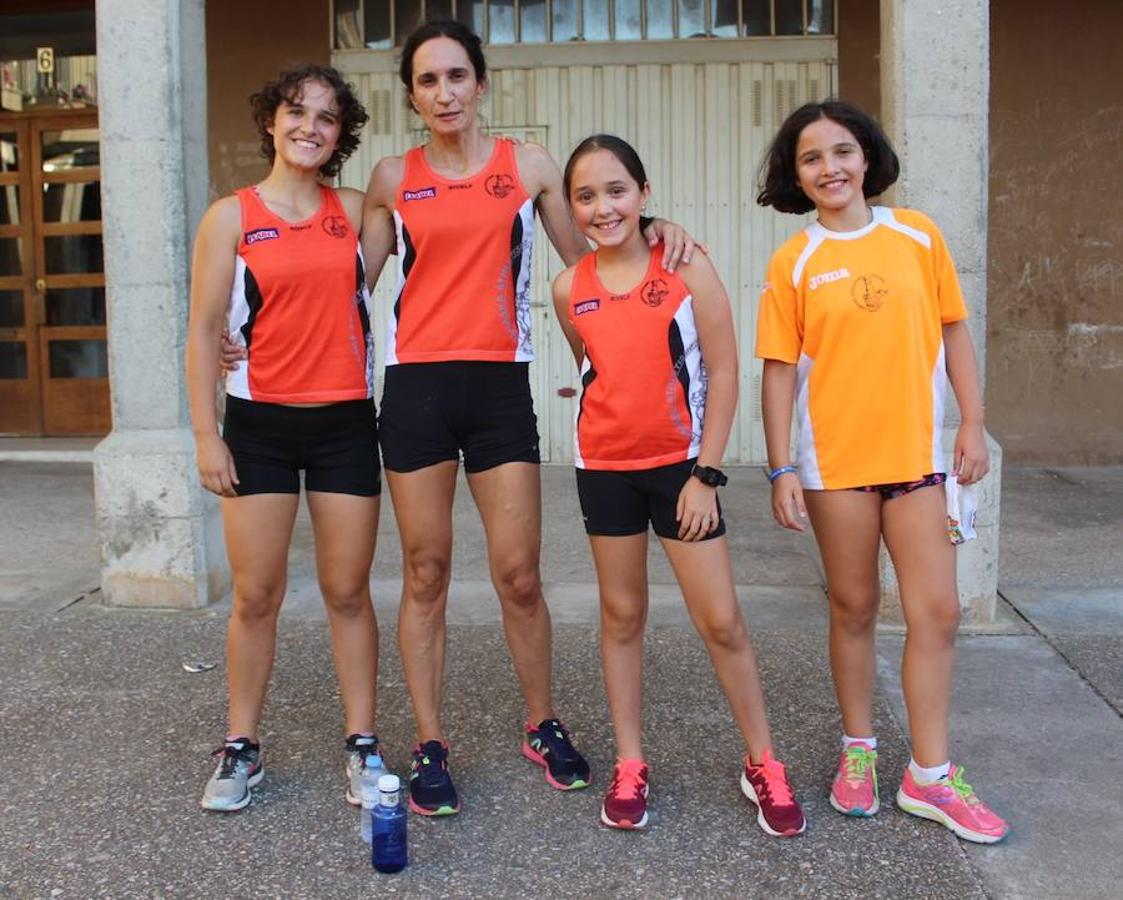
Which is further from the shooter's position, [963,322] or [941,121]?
[941,121]

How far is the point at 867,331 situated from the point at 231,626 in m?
2.00

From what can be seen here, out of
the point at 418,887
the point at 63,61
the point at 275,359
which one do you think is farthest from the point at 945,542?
the point at 63,61

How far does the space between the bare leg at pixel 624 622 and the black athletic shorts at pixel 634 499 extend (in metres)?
0.04

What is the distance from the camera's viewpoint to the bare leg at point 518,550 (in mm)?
3369

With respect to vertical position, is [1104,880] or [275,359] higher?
[275,359]

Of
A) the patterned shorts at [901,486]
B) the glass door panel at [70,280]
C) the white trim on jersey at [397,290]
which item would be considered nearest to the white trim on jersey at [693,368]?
the patterned shorts at [901,486]

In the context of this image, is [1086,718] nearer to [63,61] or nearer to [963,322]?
[963,322]

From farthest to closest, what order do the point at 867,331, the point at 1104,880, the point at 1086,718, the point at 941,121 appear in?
the point at 941,121 → the point at 1086,718 → the point at 867,331 → the point at 1104,880

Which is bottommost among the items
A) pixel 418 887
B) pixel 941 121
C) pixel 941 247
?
pixel 418 887

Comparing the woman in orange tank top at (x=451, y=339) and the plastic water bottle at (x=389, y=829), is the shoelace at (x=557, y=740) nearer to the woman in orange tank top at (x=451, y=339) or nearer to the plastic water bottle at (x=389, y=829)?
the woman in orange tank top at (x=451, y=339)

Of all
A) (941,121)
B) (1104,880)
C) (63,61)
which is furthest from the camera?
(63,61)

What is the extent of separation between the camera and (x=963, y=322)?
3.31 m

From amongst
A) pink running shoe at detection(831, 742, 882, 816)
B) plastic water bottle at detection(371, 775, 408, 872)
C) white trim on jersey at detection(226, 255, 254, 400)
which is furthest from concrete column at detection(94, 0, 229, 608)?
pink running shoe at detection(831, 742, 882, 816)

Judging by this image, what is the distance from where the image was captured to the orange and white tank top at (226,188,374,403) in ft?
10.8
